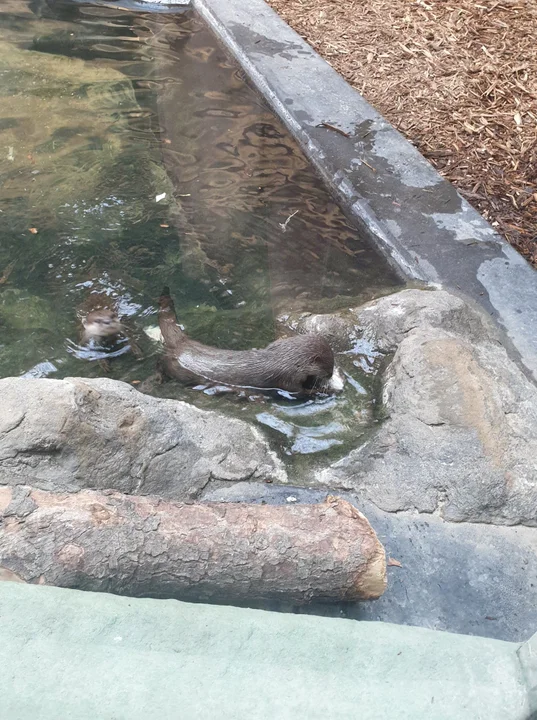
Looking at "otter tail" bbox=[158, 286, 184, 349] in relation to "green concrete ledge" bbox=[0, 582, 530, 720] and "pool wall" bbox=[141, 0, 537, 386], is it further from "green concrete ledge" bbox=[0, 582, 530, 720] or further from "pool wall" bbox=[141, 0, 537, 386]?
"green concrete ledge" bbox=[0, 582, 530, 720]

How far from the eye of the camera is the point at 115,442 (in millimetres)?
2711

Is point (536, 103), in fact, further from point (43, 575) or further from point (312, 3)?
point (43, 575)

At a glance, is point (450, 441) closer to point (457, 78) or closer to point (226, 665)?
point (226, 665)

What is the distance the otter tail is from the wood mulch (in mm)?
2291

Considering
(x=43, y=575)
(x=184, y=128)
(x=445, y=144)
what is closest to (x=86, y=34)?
(x=184, y=128)

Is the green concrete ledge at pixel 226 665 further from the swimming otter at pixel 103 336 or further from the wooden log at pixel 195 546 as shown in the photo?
the swimming otter at pixel 103 336

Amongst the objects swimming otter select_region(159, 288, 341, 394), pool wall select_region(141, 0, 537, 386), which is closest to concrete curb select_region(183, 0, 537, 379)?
pool wall select_region(141, 0, 537, 386)

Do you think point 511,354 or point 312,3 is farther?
point 312,3

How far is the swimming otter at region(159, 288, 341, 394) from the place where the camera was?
373 centimetres

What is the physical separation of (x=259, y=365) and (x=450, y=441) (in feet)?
3.88

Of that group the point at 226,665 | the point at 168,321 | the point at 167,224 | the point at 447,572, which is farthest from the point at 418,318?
the point at 226,665

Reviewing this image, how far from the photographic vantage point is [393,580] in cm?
261

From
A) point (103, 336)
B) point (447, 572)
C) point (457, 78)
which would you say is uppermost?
point (457, 78)

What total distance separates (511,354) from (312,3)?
18.7ft
